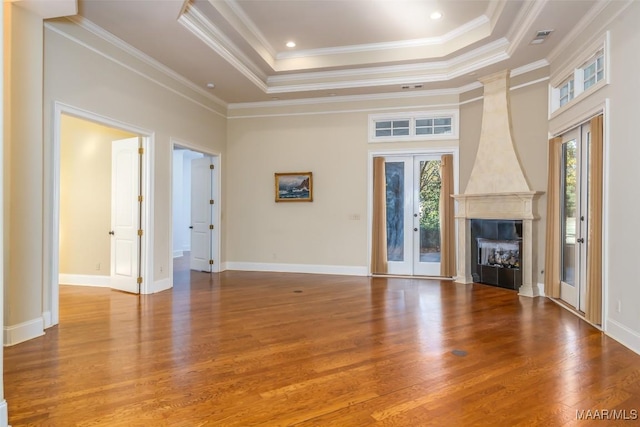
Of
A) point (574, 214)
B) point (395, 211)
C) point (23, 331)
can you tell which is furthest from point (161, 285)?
point (574, 214)

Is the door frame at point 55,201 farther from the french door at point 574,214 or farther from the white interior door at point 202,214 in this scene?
the french door at point 574,214

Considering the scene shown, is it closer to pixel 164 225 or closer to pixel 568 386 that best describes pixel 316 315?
pixel 568 386

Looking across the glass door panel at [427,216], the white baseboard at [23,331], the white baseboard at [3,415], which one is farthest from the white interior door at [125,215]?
the glass door panel at [427,216]

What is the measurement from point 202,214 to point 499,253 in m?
5.73

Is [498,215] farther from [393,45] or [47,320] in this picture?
[47,320]

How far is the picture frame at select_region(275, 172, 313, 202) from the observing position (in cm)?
739

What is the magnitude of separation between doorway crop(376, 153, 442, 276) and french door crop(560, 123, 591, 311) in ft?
7.07

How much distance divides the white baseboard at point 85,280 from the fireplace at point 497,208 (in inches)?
237

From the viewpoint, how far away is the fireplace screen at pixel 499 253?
5957mm

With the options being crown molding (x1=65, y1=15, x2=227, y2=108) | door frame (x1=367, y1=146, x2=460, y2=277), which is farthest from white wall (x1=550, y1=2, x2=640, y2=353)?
crown molding (x1=65, y1=15, x2=227, y2=108)

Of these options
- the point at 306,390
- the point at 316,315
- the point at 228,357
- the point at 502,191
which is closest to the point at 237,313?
the point at 316,315

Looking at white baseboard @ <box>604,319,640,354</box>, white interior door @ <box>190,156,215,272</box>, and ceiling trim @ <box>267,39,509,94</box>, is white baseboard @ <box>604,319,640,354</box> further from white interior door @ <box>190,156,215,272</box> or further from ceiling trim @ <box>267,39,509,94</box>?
white interior door @ <box>190,156,215,272</box>

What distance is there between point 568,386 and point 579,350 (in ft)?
2.97

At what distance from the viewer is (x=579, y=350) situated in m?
3.38
